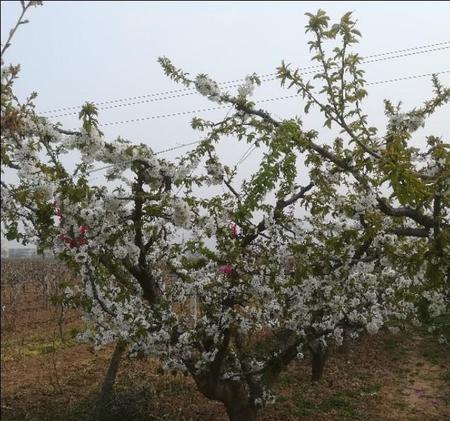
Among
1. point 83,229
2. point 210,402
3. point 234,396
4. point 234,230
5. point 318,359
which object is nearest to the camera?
point 83,229

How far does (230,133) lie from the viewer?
16.1ft

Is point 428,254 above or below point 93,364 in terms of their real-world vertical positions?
above

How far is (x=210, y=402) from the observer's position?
24.8 ft

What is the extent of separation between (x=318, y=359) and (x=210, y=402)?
6.72 ft

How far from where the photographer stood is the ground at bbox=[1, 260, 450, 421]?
6.96m

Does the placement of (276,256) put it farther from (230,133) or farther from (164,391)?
(164,391)

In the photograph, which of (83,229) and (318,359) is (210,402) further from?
(83,229)

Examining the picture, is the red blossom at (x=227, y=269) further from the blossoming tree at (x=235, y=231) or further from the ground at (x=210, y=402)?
the ground at (x=210, y=402)

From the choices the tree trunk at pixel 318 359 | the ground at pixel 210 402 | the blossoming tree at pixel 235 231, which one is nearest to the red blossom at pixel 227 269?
the blossoming tree at pixel 235 231

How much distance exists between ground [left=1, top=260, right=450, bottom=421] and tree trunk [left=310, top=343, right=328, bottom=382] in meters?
0.19

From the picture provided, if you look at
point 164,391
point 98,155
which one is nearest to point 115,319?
point 98,155

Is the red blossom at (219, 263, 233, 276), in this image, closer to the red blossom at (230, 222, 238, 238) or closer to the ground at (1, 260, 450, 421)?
the red blossom at (230, 222, 238, 238)

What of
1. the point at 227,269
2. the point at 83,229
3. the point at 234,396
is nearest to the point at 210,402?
the point at 234,396

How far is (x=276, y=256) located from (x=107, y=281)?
1.83 meters
